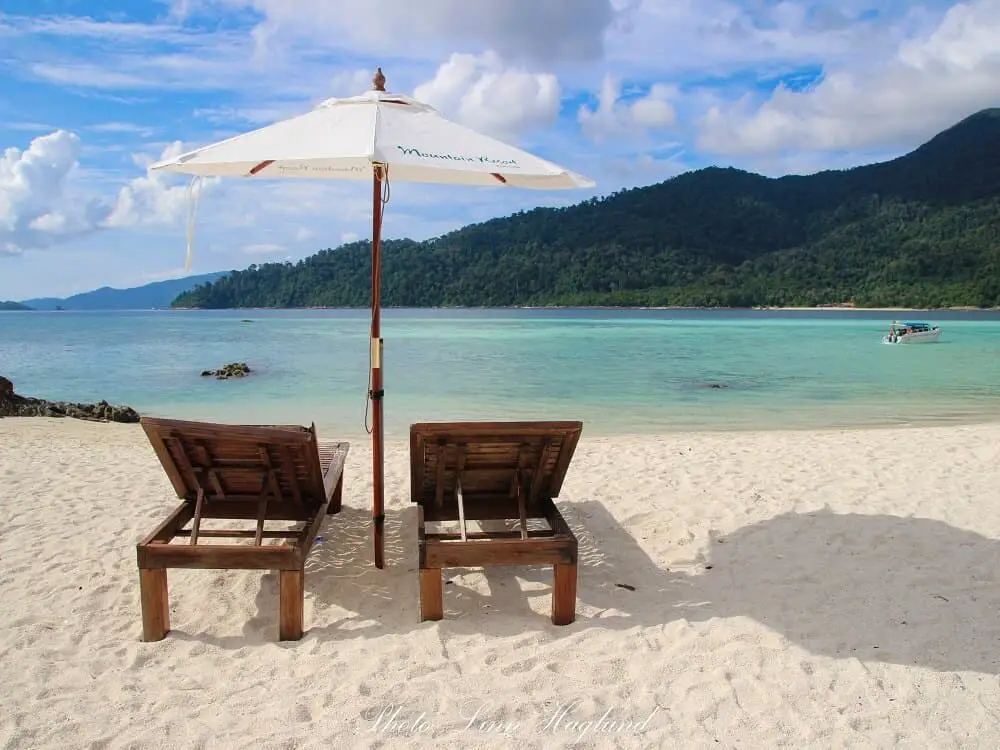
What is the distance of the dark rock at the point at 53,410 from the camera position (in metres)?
11.3

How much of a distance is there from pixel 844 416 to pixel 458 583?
1059 cm

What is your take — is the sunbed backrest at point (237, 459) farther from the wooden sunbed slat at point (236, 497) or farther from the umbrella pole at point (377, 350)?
the umbrella pole at point (377, 350)

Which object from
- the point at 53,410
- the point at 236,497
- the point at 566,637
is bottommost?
the point at 53,410

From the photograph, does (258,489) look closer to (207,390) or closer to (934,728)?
(934,728)

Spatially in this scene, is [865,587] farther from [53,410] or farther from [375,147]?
[53,410]

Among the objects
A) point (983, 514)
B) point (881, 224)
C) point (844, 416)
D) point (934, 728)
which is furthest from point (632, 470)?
point (881, 224)

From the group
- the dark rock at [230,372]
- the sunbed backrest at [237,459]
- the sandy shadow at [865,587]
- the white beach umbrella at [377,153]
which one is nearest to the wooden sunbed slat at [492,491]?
the white beach umbrella at [377,153]

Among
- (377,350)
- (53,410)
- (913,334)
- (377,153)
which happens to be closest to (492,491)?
(377,350)

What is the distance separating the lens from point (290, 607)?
312 cm

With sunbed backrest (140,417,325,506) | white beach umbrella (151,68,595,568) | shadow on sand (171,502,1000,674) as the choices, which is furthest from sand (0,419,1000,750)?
white beach umbrella (151,68,595,568)

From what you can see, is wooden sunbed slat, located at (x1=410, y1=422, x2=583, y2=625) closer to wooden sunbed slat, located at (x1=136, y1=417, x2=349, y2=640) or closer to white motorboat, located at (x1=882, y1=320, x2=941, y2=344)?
wooden sunbed slat, located at (x1=136, y1=417, x2=349, y2=640)

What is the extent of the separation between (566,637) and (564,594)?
19 centimetres

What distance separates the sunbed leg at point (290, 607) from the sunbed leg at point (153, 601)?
515mm

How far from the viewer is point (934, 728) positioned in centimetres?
240
